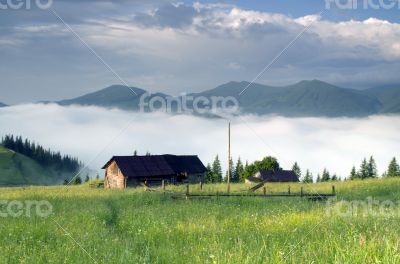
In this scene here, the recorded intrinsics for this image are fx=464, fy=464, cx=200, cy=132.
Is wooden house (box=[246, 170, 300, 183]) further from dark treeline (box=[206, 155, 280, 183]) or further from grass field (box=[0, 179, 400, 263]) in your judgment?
grass field (box=[0, 179, 400, 263])

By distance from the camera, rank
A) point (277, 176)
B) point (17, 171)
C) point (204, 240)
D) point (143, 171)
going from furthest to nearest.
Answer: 1. point (17, 171)
2. point (277, 176)
3. point (143, 171)
4. point (204, 240)

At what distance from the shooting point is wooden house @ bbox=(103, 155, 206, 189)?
2509 inches

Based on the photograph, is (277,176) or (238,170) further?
(238,170)

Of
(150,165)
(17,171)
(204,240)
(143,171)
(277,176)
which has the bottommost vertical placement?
(204,240)

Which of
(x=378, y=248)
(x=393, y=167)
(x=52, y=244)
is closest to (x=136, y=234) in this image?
(x=52, y=244)

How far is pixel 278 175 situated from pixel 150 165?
3353 centimetres

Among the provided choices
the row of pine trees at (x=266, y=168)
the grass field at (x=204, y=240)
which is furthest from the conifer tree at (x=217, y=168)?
the grass field at (x=204, y=240)

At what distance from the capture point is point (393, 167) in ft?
→ 358

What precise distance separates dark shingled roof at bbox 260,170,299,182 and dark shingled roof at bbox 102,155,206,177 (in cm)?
2147

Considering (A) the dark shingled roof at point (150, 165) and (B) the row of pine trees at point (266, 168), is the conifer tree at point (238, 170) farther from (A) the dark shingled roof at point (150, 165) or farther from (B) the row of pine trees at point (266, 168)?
(A) the dark shingled roof at point (150, 165)

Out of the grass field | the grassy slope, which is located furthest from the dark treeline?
the grassy slope

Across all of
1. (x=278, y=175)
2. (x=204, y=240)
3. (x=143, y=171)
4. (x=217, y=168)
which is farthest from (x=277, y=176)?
(x=204, y=240)

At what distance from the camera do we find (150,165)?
6606 cm

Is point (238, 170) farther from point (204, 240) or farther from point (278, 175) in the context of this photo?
point (204, 240)
